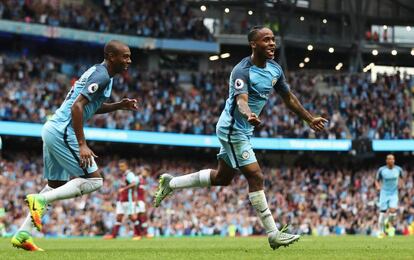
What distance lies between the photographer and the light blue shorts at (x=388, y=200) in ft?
79.6

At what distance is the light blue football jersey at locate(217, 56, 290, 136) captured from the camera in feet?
35.3

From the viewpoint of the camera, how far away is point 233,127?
11.0m

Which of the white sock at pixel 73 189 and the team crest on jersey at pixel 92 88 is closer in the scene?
the team crest on jersey at pixel 92 88

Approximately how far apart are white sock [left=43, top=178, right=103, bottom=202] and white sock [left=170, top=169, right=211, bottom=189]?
5.23 feet

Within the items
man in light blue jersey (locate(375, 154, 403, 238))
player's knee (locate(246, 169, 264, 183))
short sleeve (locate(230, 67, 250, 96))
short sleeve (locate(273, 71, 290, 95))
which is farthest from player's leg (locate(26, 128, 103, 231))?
man in light blue jersey (locate(375, 154, 403, 238))

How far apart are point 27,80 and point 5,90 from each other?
8.53 feet

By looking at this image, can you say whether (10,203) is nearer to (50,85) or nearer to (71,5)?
(50,85)

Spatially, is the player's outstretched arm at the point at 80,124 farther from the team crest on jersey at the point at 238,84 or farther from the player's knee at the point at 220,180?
the player's knee at the point at 220,180

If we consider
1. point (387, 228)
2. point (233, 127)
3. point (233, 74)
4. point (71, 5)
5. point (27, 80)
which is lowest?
point (387, 228)

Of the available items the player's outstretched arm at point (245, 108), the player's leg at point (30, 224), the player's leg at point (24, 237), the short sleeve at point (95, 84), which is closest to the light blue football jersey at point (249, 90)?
the player's outstretched arm at point (245, 108)

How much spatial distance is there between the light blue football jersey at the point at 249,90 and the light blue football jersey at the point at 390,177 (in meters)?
13.7

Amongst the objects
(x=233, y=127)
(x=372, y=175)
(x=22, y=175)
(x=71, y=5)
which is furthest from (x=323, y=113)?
(x=233, y=127)

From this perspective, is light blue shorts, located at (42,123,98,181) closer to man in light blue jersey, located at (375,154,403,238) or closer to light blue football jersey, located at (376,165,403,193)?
man in light blue jersey, located at (375,154,403,238)

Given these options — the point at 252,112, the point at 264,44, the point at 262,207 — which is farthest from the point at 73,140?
the point at 264,44
